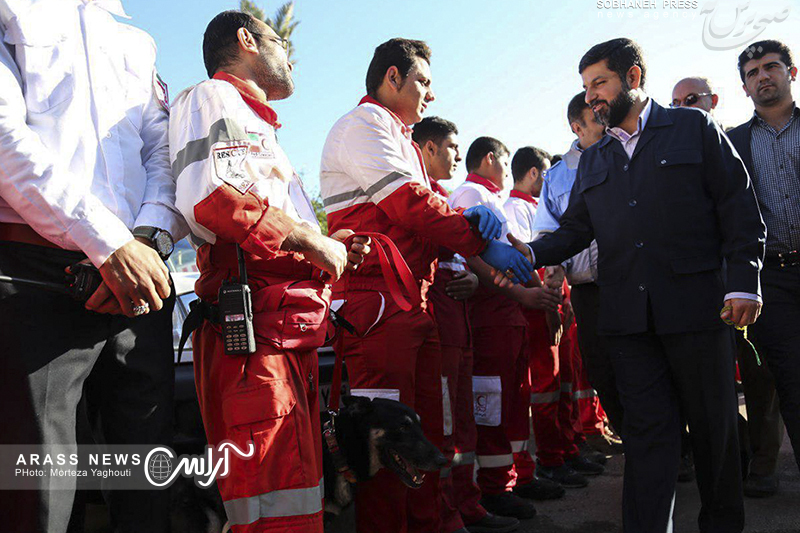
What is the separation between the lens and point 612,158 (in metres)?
3.41

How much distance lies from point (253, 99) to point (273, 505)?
1.43m

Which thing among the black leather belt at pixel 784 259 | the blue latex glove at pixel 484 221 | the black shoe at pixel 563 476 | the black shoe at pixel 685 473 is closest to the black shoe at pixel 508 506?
the black shoe at pixel 563 476

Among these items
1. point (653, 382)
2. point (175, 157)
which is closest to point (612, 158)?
point (653, 382)

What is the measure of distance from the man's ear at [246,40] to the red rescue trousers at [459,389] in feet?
5.93

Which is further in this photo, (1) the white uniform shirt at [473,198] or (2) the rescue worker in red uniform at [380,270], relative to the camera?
(1) the white uniform shirt at [473,198]

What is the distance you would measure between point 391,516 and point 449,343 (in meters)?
1.06

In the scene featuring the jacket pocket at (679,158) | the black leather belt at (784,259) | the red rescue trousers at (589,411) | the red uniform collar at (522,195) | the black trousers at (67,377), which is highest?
the red uniform collar at (522,195)

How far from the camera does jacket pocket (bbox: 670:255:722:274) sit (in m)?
3.08

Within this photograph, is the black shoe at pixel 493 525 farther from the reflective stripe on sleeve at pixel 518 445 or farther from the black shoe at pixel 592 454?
the black shoe at pixel 592 454

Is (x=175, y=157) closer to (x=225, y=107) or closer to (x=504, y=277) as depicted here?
(x=225, y=107)

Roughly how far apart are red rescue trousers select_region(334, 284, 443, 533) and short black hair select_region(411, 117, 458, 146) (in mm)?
2238

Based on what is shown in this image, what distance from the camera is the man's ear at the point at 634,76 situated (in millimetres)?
3484

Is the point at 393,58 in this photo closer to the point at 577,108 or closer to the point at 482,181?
the point at 482,181

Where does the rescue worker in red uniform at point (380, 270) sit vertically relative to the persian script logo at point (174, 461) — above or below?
above
